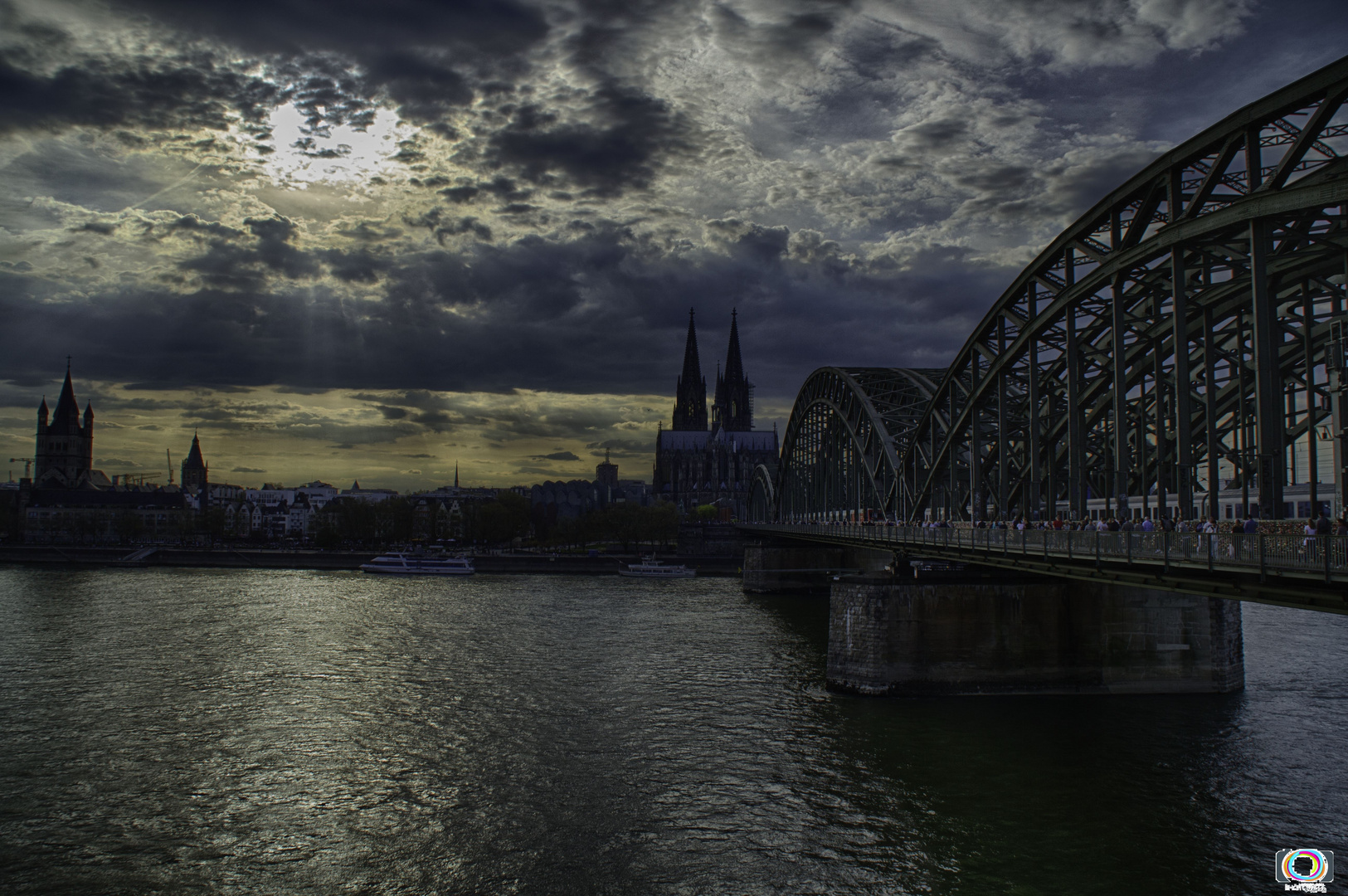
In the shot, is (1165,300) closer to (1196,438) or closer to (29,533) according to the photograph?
(1196,438)

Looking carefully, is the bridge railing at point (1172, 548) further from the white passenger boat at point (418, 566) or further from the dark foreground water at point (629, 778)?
the white passenger boat at point (418, 566)

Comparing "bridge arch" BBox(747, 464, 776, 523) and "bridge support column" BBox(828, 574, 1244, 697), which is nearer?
"bridge support column" BBox(828, 574, 1244, 697)

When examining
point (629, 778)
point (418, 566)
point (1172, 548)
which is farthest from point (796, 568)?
point (1172, 548)

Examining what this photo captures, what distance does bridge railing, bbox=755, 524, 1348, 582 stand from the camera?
14008 mm

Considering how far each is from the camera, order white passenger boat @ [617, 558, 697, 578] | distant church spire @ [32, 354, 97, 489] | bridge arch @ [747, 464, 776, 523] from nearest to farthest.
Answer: white passenger boat @ [617, 558, 697, 578] < bridge arch @ [747, 464, 776, 523] < distant church spire @ [32, 354, 97, 489]

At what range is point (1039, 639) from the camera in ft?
94.1

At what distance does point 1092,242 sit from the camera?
28781 millimetres

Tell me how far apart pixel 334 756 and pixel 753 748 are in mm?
10699

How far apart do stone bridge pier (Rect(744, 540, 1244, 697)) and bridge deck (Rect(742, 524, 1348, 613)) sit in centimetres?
200

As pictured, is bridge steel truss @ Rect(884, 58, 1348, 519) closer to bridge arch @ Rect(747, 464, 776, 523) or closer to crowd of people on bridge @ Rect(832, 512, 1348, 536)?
crowd of people on bridge @ Rect(832, 512, 1348, 536)

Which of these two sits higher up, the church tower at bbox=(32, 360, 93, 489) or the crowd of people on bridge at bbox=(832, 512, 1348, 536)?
the church tower at bbox=(32, 360, 93, 489)

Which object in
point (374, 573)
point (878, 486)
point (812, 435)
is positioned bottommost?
point (374, 573)

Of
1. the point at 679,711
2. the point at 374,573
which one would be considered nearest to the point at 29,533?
the point at 374,573

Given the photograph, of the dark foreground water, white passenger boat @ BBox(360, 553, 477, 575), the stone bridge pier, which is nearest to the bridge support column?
the stone bridge pier
